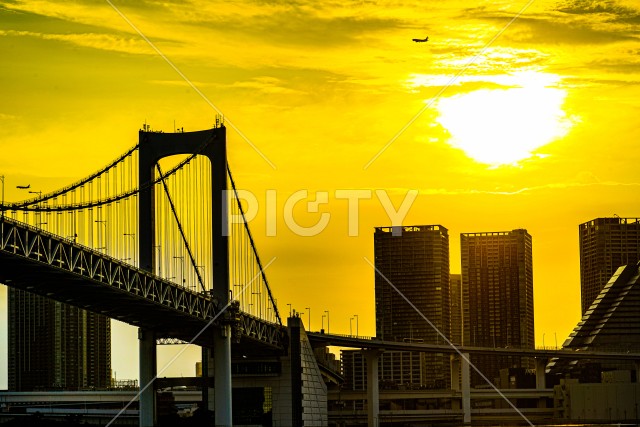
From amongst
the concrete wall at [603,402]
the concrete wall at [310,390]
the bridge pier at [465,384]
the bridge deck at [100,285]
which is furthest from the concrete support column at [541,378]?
the bridge deck at [100,285]

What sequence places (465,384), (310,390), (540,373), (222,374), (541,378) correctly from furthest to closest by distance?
1. (540,373)
2. (541,378)
3. (465,384)
4. (310,390)
5. (222,374)

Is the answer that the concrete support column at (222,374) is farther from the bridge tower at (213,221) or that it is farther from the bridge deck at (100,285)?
the bridge deck at (100,285)

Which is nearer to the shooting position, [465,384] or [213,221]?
[213,221]

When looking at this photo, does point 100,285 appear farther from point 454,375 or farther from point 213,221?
point 454,375

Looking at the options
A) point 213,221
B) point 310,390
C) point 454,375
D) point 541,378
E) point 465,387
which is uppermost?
point 213,221

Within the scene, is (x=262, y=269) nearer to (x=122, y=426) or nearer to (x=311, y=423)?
(x=311, y=423)

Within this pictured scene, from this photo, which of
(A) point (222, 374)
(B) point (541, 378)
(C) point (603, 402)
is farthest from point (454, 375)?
(A) point (222, 374)

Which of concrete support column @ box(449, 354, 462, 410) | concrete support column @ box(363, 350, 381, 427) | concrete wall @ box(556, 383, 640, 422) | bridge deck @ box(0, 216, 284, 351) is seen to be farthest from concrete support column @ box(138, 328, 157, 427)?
concrete support column @ box(449, 354, 462, 410)
